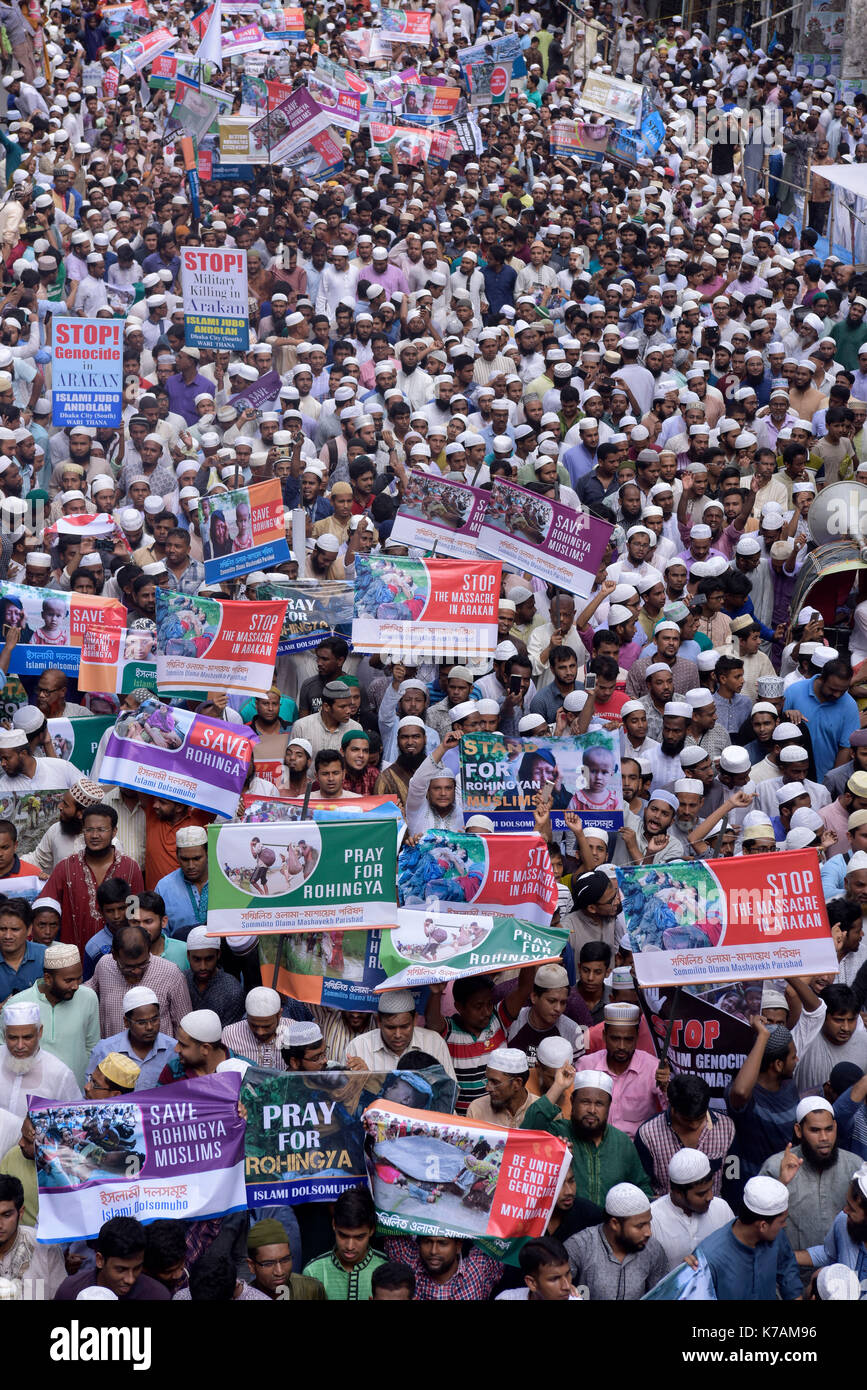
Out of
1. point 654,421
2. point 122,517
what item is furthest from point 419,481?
point 654,421

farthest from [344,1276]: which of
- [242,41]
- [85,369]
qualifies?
[242,41]

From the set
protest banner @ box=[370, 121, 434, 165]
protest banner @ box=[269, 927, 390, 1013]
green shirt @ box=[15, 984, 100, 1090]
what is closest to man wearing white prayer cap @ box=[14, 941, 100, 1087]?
green shirt @ box=[15, 984, 100, 1090]

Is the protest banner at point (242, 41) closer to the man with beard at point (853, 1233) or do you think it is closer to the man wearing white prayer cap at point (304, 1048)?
the man wearing white prayer cap at point (304, 1048)

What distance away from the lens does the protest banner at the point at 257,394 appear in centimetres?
1382

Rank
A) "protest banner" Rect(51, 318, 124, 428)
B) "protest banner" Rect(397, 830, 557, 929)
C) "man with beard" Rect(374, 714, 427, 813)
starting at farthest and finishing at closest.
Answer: "protest banner" Rect(51, 318, 124, 428)
"man with beard" Rect(374, 714, 427, 813)
"protest banner" Rect(397, 830, 557, 929)

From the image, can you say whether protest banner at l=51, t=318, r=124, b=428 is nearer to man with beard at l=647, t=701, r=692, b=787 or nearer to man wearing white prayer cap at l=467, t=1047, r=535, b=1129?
man with beard at l=647, t=701, r=692, b=787

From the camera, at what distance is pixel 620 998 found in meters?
7.45

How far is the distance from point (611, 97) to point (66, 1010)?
1792cm

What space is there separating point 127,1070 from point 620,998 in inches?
80.1

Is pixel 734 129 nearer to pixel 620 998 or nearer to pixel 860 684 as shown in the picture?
pixel 860 684

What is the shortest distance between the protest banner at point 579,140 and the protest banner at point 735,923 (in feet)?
54.7

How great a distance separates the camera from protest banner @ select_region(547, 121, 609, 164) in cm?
2214

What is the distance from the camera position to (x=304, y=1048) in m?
6.73

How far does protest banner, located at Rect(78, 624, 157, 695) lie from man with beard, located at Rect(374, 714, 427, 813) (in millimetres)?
1435
